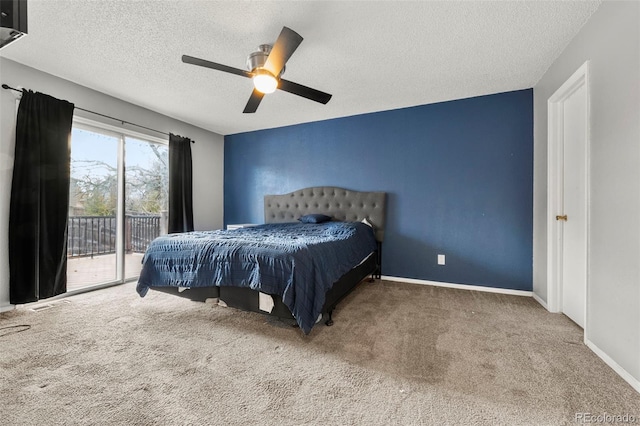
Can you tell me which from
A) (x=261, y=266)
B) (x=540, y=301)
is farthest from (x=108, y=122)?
(x=540, y=301)

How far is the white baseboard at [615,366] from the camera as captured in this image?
1.46 m

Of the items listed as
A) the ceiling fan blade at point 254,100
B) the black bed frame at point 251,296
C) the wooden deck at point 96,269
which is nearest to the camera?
the black bed frame at point 251,296

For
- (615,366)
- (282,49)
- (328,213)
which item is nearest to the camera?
(615,366)

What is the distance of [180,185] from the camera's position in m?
4.18

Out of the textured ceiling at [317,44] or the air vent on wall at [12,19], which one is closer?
the air vent on wall at [12,19]

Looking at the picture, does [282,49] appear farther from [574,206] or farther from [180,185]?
[180,185]

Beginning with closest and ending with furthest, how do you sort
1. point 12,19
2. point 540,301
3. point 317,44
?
point 12,19 → point 317,44 → point 540,301

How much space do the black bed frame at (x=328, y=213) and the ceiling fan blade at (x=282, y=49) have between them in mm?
1750

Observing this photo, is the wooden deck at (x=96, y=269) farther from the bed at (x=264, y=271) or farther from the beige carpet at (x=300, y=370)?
the bed at (x=264, y=271)

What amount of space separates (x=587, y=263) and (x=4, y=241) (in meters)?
5.13

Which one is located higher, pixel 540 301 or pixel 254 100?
pixel 254 100

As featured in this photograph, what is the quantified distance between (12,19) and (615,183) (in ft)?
10.0

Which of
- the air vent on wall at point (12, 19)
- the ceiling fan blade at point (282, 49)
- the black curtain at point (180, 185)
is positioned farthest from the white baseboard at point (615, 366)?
the black curtain at point (180, 185)

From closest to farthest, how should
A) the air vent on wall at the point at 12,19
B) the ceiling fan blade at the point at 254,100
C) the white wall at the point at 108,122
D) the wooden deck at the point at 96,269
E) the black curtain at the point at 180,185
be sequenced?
1. the air vent on wall at the point at 12,19
2. the ceiling fan blade at the point at 254,100
3. the white wall at the point at 108,122
4. the wooden deck at the point at 96,269
5. the black curtain at the point at 180,185
